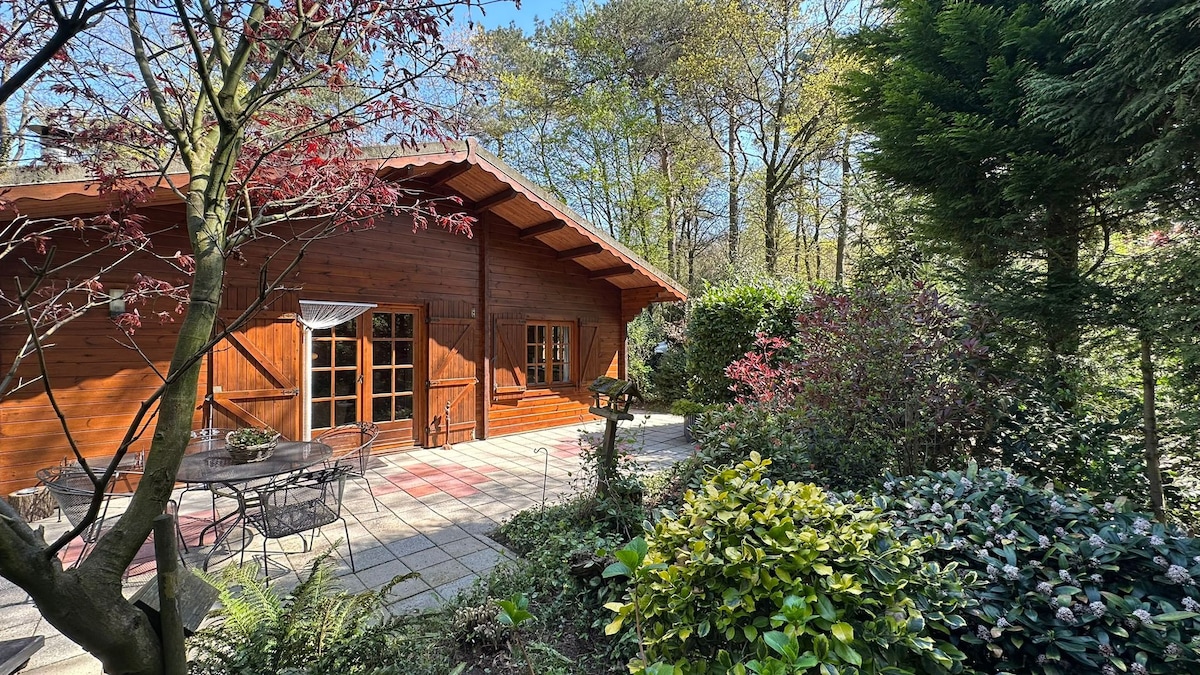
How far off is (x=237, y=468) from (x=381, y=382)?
273 cm

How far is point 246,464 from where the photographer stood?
3205mm

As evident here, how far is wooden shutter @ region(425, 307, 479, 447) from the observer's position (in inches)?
238

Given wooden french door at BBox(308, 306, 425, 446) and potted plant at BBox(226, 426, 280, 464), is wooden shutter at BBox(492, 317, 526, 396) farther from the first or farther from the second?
potted plant at BBox(226, 426, 280, 464)

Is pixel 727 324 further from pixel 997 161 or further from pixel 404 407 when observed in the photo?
pixel 404 407

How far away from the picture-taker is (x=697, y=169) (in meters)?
12.1

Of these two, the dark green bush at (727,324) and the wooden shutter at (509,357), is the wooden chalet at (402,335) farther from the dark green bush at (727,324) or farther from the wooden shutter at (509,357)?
the dark green bush at (727,324)

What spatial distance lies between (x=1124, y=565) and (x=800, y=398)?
5.55 feet

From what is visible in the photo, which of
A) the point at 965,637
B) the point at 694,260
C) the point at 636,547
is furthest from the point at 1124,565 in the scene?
the point at 694,260

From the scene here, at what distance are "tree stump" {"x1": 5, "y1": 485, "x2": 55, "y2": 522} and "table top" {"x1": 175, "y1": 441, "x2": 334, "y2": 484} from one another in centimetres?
99

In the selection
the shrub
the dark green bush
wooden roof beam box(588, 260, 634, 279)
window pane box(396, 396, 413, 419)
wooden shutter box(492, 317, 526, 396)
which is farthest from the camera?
wooden roof beam box(588, 260, 634, 279)

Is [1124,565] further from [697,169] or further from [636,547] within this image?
[697,169]

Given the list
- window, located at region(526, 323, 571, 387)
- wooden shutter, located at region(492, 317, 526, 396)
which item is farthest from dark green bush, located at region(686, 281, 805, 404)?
wooden shutter, located at region(492, 317, 526, 396)

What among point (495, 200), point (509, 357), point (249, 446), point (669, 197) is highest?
point (669, 197)

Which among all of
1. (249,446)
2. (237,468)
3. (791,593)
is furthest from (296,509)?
(791,593)
